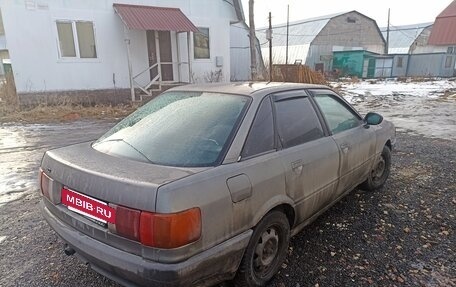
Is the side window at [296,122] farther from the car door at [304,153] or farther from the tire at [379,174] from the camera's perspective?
the tire at [379,174]

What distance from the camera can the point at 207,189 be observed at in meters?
1.88

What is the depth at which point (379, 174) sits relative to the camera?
428cm

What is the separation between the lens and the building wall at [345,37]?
33062mm

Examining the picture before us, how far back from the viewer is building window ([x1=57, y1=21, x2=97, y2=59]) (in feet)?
37.6

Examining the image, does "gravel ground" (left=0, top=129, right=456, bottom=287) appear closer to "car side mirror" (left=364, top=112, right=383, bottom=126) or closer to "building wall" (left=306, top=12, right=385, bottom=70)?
"car side mirror" (left=364, top=112, right=383, bottom=126)

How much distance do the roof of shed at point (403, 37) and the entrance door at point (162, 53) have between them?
3632 centimetres

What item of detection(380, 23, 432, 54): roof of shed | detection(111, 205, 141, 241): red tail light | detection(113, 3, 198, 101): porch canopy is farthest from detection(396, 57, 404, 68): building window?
detection(111, 205, 141, 241): red tail light

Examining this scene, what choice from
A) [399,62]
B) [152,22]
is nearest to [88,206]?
[152,22]

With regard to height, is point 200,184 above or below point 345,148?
above

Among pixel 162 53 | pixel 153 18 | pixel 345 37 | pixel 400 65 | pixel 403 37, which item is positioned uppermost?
pixel 403 37

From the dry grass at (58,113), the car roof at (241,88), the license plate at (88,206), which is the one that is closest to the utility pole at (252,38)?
the dry grass at (58,113)

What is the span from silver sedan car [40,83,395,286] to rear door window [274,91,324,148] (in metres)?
0.01

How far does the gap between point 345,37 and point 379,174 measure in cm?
3578

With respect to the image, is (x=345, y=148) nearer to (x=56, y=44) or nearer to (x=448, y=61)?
(x=56, y=44)
